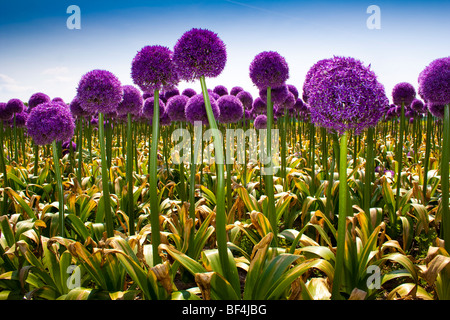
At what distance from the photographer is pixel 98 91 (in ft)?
9.09

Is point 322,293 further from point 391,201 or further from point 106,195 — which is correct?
point 391,201

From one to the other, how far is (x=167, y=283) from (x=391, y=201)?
134 inches

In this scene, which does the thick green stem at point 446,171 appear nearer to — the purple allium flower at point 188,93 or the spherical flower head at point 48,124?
the spherical flower head at point 48,124

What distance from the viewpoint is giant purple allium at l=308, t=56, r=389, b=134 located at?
1714mm

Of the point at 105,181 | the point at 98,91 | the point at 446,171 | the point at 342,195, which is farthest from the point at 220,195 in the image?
the point at 446,171

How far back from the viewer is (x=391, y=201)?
4.12 m

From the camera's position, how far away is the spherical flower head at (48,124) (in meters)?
2.92

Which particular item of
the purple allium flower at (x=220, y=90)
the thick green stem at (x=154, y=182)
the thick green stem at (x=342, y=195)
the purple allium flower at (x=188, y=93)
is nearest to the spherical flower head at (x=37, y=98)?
the purple allium flower at (x=188, y=93)

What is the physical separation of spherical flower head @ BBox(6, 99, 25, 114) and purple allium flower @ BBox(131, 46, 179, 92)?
524 cm

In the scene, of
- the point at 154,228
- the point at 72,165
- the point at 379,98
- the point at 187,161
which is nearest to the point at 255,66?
the point at 379,98

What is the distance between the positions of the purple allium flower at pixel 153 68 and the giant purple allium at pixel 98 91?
45 centimetres

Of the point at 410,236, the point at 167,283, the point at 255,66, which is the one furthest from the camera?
the point at 410,236

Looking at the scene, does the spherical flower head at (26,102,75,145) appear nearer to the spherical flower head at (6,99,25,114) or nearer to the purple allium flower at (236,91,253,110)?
the purple allium flower at (236,91,253,110)

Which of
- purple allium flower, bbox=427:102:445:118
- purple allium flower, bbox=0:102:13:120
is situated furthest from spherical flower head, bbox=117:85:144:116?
purple allium flower, bbox=0:102:13:120
